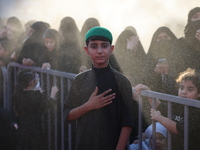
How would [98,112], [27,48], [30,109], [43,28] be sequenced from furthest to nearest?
[43,28]
[27,48]
[30,109]
[98,112]

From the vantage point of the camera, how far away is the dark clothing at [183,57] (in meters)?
4.61

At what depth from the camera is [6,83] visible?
562 cm

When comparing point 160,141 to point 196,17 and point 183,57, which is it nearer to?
point 183,57

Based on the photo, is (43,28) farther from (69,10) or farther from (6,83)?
(69,10)

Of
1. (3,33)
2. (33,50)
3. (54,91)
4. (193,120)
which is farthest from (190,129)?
(3,33)

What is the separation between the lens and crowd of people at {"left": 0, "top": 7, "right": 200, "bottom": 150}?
2.78 meters

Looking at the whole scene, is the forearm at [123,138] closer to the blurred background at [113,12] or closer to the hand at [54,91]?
the hand at [54,91]

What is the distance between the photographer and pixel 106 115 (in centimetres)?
278

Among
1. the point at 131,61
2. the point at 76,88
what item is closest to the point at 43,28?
the point at 131,61

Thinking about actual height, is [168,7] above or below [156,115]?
above

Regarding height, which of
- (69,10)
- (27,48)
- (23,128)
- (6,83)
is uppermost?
(69,10)

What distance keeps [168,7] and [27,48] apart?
8.79 m

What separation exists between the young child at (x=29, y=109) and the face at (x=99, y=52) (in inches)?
60.3

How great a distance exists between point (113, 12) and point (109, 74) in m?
10.5
